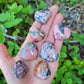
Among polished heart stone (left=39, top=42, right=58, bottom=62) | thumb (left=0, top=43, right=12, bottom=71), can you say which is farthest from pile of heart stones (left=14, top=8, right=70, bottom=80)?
thumb (left=0, top=43, right=12, bottom=71)

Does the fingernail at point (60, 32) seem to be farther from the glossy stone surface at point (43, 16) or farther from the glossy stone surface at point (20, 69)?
the glossy stone surface at point (20, 69)

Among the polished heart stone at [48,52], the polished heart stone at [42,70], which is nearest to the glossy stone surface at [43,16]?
the polished heart stone at [48,52]

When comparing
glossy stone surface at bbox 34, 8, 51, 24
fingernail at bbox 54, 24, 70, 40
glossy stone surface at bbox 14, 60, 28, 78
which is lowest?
glossy stone surface at bbox 14, 60, 28, 78

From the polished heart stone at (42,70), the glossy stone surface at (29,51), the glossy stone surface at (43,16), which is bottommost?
the polished heart stone at (42,70)

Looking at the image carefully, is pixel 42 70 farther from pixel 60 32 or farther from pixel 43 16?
pixel 43 16

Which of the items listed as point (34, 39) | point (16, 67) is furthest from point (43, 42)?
point (16, 67)

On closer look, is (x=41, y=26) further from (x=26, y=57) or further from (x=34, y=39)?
(x=26, y=57)

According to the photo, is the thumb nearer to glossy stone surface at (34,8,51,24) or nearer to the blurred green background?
the blurred green background

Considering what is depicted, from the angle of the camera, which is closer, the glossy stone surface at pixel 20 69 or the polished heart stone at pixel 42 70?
the glossy stone surface at pixel 20 69
